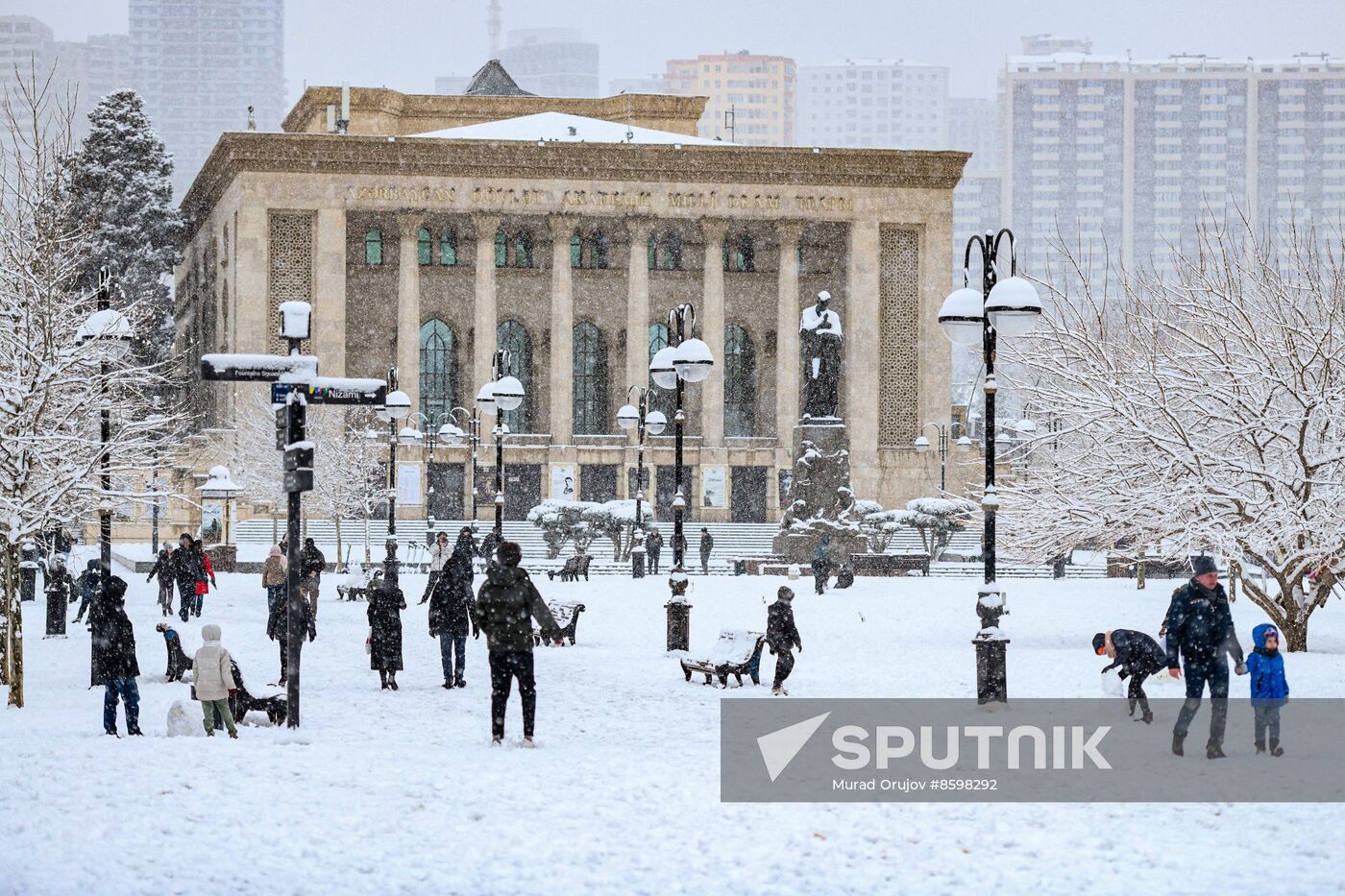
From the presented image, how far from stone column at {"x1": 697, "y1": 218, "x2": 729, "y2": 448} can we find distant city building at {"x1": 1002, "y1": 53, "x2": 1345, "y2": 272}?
110682 mm

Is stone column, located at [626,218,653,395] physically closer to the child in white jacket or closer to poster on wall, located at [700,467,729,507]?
poster on wall, located at [700,467,729,507]

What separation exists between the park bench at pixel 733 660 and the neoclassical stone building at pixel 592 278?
4254 cm

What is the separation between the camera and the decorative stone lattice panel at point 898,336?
6544 centimetres

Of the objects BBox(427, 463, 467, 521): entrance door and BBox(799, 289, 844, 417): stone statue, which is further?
BBox(427, 463, 467, 521): entrance door

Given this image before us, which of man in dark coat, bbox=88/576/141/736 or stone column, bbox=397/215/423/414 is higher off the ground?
stone column, bbox=397/215/423/414

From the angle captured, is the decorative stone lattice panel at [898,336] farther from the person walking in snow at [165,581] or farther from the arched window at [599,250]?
the person walking in snow at [165,581]

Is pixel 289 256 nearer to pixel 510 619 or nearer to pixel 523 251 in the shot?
pixel 523 251

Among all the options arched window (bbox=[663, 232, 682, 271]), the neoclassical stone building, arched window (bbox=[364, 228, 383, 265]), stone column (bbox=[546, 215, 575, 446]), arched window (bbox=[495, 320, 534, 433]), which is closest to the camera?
the neoclassical stone building

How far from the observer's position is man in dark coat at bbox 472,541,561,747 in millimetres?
11930

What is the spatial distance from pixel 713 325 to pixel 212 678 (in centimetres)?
5375

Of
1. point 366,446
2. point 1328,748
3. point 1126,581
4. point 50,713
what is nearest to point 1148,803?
point 1328,748

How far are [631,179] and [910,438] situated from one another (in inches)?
598

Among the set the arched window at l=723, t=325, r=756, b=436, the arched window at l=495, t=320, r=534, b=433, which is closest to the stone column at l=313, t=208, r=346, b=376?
the arched window at l=495, t=320, r=534, b=433

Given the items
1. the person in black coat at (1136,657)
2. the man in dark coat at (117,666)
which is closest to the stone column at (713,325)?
the person in black coat at (1136,657)
